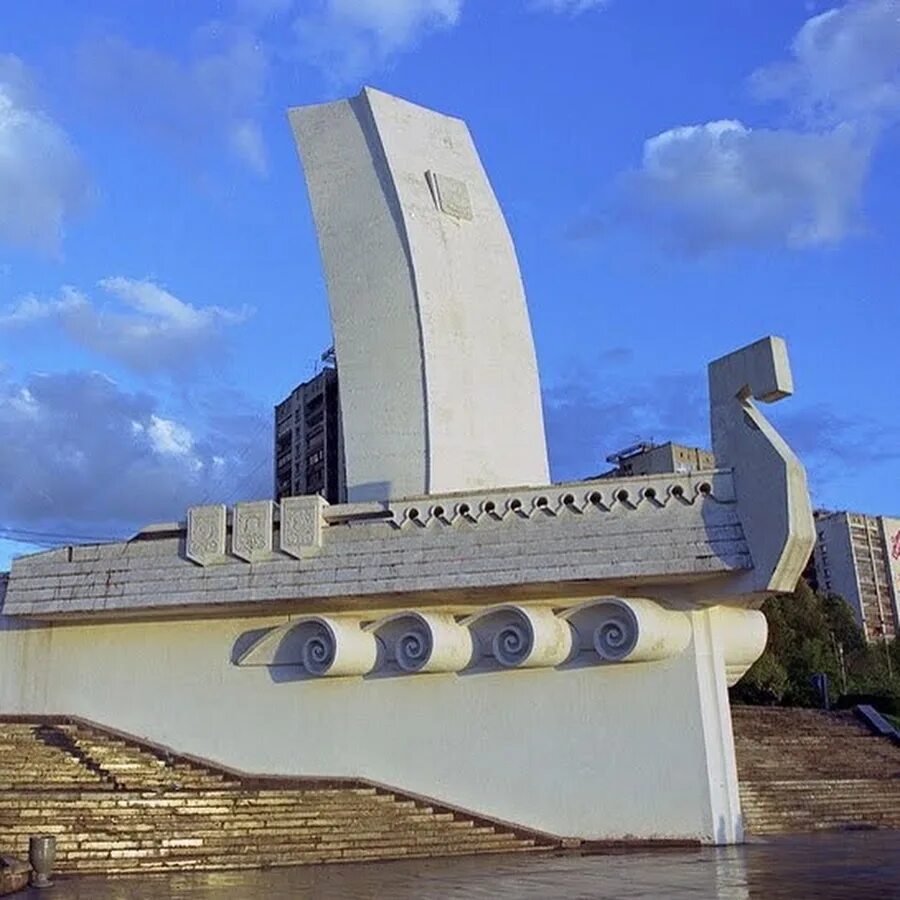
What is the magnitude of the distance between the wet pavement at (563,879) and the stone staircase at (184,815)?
1.63 ft

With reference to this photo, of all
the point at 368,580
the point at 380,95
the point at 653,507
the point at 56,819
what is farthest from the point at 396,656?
the point at 380,95

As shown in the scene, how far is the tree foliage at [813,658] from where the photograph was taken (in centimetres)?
2688

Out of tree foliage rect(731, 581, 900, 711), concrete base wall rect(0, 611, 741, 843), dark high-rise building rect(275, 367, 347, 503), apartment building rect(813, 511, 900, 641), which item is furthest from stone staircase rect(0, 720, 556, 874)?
apartment building rect(813, 511, 900, 641)

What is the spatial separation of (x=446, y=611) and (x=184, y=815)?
13.7 ft

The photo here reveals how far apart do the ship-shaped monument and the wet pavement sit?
5.77 feet

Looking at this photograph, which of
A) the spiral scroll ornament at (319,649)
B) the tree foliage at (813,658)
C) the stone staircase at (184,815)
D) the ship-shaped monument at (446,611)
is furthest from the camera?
the tree foliage at (813,658)

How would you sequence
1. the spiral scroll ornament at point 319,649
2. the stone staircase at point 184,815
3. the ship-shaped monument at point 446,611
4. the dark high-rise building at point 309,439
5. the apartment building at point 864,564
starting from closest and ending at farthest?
the stone staircase at point 184,815
the ship-shaped monument at point 446,611
the spiral scroll ornament at point 319,649
the dark high-rise building at point 309,439
the apartment building at point 864,564

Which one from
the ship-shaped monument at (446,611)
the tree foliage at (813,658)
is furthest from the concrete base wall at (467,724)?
the tree foliage at (813,658)

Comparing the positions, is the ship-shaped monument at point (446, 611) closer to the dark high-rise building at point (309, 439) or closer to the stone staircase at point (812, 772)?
the stone staircase at point (812, 772)

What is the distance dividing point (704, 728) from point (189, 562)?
6254 millimetres

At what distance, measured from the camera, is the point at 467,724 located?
12656mm

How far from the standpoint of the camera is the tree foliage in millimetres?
26875

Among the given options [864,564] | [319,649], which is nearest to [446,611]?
[319,649]

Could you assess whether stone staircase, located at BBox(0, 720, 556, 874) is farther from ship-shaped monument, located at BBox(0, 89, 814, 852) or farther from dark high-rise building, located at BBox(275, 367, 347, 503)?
dark high-rise building, located at BBox(275, 367, 347, 503)
